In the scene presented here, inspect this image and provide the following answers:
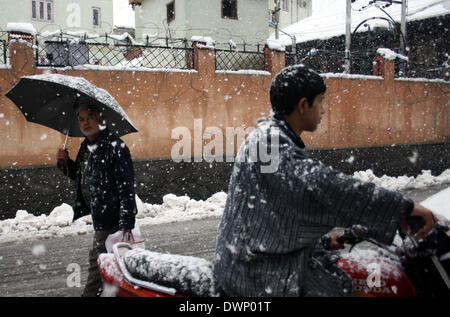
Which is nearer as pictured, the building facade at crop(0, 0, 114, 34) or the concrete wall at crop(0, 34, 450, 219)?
the concrete wall at crop(0, 34, 450, 219)

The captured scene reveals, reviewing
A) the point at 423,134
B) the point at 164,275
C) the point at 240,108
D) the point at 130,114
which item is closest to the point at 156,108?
the point at 130,114

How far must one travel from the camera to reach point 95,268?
3180 millimetres

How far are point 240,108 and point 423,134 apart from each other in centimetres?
750


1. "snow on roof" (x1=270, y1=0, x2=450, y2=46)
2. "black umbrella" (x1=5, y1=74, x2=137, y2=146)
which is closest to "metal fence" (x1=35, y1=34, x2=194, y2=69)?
"black umbrella" (x1=5, y1=74, x2=137, y2=146)

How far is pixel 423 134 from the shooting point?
14516 millimetres

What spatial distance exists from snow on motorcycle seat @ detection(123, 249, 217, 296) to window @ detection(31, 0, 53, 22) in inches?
1238

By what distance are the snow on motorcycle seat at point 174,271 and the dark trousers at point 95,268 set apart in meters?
1.18

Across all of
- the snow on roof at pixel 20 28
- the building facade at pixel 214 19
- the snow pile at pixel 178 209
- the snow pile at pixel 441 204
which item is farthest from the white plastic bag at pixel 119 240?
the building facade at pixel 214 19

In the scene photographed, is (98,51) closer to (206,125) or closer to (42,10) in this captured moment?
(206,125)

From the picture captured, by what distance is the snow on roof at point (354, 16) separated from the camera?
17625 mm

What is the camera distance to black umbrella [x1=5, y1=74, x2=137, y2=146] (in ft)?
11.0

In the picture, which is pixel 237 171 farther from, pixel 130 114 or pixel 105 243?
pixel 130 114

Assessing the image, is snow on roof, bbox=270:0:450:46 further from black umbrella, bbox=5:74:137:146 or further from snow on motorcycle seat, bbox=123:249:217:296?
snow on motorcycle seat, bbox=123:249:217:296

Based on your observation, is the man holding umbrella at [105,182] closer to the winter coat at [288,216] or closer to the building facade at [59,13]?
the winter coat at [288,216]
